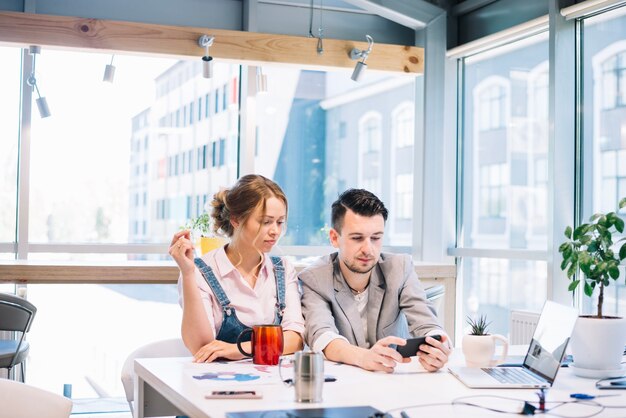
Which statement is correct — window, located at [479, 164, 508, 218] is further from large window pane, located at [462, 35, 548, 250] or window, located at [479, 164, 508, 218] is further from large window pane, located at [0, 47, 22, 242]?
large window pane, located at [0, 47, 22, 242]

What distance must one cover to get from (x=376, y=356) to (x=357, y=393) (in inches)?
12.1

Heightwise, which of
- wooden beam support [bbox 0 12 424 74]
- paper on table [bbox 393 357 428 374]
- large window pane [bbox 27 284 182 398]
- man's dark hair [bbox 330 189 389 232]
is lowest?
large window pane [bbox 27 284 182 398]

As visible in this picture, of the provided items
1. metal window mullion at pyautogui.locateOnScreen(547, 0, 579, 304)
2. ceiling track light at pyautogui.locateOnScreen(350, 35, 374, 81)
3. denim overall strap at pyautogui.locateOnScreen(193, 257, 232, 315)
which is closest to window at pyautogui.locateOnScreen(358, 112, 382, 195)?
ceiling track light at pyautogui.locateOnScreen(350, 35, 374, 81)

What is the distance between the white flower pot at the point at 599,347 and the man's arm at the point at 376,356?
48cm

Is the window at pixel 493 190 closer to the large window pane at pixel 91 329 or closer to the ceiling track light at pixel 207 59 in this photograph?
the ceiling track light at pixel 207 59

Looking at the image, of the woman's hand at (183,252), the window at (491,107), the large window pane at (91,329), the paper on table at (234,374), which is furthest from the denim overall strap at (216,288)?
the window at (491,107)

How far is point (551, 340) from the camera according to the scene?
6.99 ft

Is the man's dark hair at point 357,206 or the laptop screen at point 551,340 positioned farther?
the man's dark hair at point 357,206

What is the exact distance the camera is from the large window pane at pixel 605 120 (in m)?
4.30

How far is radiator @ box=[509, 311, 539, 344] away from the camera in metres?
4.50

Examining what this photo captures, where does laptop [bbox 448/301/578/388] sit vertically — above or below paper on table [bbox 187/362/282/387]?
above

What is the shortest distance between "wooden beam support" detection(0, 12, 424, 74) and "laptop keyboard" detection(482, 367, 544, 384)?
2.92 metres

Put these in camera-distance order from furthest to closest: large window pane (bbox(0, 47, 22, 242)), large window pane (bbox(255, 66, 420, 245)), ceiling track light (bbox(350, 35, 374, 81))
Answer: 1. large window pane (bbox(255, 66, 420, 245))
2. large window pane (bbox(0, 47, 22, 242))
3. ceiling track light (bbox(350, 35, 374, 81))

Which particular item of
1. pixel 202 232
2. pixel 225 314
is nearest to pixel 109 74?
pixel 202 232
